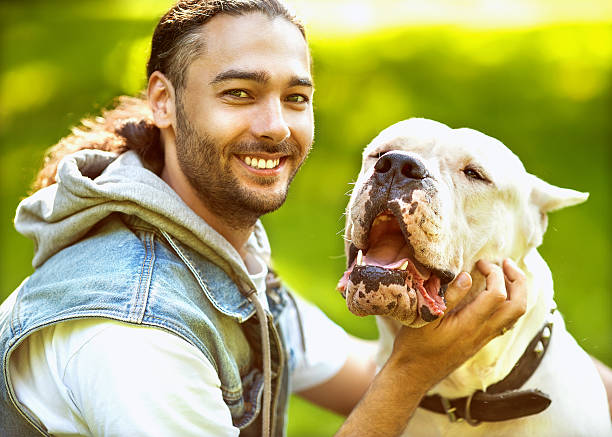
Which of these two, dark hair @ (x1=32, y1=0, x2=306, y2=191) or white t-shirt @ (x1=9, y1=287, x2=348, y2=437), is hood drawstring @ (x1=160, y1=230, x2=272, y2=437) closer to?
white t-shirt @ (x1=9, y1=287, x2=348, y2=437)

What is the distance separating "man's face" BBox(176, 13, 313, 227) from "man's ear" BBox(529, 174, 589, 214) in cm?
88

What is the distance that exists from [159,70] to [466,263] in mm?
1348

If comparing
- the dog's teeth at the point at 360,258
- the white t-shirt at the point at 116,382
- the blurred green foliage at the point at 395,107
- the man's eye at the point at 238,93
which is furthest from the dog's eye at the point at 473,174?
the blurred green foliage at the point at 395,107

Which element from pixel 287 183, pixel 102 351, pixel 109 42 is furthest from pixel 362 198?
pixel 109 42

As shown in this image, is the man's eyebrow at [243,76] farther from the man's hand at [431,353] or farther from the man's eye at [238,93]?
the man's hand at [431,353]

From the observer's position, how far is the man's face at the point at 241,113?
2.66 meters

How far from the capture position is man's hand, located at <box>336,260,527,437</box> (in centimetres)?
249

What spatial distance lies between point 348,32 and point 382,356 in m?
8.40

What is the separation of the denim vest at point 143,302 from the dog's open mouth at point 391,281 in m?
0.46

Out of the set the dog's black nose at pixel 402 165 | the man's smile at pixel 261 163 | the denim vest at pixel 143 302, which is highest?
the dog's black nose at pixel 402 165

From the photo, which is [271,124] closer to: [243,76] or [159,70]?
[243,76]

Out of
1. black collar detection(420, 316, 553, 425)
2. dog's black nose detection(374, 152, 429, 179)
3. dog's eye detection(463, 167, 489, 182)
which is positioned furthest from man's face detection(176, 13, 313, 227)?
black collar detection(420, 316, 553, 425)

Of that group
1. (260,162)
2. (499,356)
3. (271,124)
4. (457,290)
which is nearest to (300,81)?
(271,124)

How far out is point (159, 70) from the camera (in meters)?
2.89
